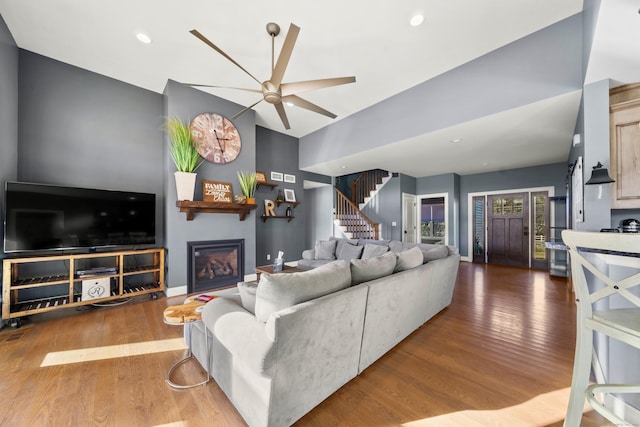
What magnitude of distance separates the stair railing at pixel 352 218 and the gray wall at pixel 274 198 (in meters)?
1.19

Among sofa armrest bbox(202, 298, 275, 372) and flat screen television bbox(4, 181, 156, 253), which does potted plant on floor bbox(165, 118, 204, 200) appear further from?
sofa armrest bbox(202, 298, 275, 372)

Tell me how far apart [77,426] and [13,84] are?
12.4 feet

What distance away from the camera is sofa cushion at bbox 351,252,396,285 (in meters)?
1.79

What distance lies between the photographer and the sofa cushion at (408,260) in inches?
87.9

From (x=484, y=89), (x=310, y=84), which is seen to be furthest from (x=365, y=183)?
(x=310, y=84)

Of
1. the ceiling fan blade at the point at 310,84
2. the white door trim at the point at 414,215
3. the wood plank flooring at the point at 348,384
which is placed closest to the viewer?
the wood plank flooring at the point at 348,384

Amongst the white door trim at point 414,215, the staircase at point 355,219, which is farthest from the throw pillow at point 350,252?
the white door trim at point 414,215

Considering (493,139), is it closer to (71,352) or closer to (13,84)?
(71,352)

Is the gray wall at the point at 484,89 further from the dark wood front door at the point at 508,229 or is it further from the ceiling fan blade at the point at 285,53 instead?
the dark wood front door at the point at 508,229

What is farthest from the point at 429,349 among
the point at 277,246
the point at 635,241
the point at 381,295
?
the point at 277,246

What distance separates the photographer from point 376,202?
725 cm

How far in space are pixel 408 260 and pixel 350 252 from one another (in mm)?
1978

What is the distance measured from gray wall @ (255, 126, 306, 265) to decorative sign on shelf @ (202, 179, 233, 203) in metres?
1.07

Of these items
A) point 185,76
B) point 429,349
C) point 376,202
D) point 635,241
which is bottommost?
point 429,349
